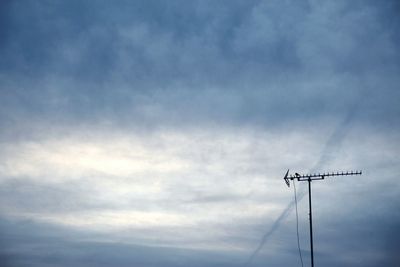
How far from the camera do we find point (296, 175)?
135 feet

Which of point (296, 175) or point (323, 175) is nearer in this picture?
point (323, 175)

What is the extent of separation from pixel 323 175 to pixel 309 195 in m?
3.05

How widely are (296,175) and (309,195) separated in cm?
269

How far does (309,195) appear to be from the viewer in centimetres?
3997

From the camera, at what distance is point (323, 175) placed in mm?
38469

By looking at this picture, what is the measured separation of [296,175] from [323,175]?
11.5ft
